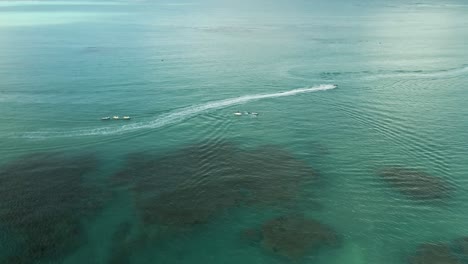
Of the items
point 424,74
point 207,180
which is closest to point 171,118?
point 207,180

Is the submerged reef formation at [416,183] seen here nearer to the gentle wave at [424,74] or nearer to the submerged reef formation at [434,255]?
the submerged reef formation at [434,255]

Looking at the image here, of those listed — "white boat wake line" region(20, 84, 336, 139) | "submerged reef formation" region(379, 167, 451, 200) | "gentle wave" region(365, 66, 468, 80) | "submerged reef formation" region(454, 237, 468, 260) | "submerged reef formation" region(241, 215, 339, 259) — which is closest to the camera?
"submerged reef formation" region(454, 237, 468, 260)

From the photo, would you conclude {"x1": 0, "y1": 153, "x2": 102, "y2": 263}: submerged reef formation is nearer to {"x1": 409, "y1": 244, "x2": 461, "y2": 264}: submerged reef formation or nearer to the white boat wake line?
the white boat wake line

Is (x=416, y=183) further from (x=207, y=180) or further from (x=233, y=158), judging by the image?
(x=207, y=180)

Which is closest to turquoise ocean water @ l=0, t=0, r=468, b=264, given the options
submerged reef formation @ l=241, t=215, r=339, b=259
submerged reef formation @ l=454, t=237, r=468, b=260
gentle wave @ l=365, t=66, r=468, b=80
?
submerged reef formation @ l=241, t=215, r=339, b=259

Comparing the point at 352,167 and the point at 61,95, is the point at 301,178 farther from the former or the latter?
the point at 61,95

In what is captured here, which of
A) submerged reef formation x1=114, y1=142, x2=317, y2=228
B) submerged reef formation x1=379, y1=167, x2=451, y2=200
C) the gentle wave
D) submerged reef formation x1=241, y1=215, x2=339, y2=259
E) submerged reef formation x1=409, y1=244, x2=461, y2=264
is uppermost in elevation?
the gentle wave
